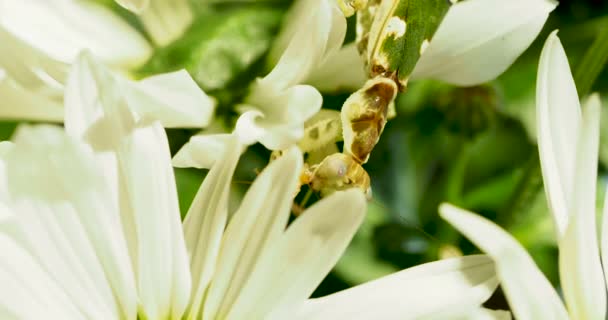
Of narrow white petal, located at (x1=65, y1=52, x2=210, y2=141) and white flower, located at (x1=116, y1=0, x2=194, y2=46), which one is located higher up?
narrow white petal, located at (x1=65, y1=52, x2=210, y2=141)

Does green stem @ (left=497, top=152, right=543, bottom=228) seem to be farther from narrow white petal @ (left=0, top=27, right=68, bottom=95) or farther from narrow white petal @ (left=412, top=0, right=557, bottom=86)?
narrow white petal @ (left=0, top=27, right=68, bottom=95)

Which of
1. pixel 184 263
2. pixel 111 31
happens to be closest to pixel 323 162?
pixel 184 263

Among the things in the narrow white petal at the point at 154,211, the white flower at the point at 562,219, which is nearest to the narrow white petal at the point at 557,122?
the white flower at the point at 562,219

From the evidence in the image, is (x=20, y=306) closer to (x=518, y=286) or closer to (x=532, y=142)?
(x=518, y=286)

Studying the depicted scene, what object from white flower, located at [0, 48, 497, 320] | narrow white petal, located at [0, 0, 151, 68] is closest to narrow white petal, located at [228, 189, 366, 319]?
white flower, located at [0, 48, 497, 320]

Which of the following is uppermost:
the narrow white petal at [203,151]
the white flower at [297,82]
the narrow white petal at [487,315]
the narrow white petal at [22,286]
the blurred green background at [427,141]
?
the white flower at [297,82]

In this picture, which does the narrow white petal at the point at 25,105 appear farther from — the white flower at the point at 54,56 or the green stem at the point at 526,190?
the green stem at the point at 526,190
